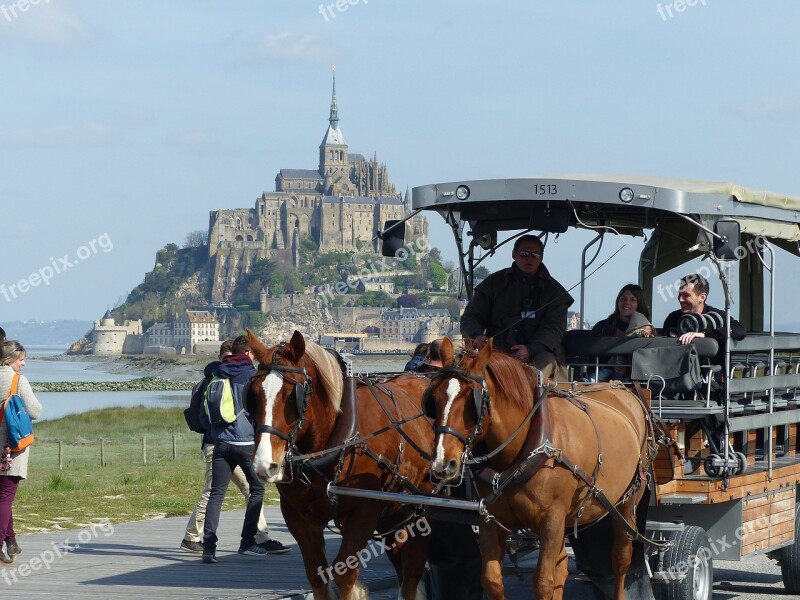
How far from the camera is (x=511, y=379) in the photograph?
764 cm

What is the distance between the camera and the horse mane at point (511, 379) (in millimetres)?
7570

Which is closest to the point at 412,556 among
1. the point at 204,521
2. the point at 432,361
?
the point at 432,361

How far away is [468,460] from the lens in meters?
7.48

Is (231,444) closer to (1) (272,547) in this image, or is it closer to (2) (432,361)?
(1) (272,547)

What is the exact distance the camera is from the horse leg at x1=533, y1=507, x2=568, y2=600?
7480 mm

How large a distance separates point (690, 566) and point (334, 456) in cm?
265

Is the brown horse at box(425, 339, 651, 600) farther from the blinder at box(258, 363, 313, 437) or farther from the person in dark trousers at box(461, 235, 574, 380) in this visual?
the person in dark trousers at box(461, 235, 574, 380)

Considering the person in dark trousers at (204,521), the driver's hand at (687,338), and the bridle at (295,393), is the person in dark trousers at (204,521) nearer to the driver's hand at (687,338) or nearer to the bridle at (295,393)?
the bridle at (295,393)

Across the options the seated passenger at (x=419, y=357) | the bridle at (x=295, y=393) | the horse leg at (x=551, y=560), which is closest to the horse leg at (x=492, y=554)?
the horse leg at (x=551, y=560)

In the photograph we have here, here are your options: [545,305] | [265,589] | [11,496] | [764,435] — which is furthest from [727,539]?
[11,496]

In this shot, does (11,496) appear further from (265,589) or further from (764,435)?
(764,435)

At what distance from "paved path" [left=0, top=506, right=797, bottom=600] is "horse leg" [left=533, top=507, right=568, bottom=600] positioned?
4.72 feet

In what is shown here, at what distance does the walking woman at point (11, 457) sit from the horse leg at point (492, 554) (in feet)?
16.9

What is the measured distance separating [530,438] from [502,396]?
0.31 m
